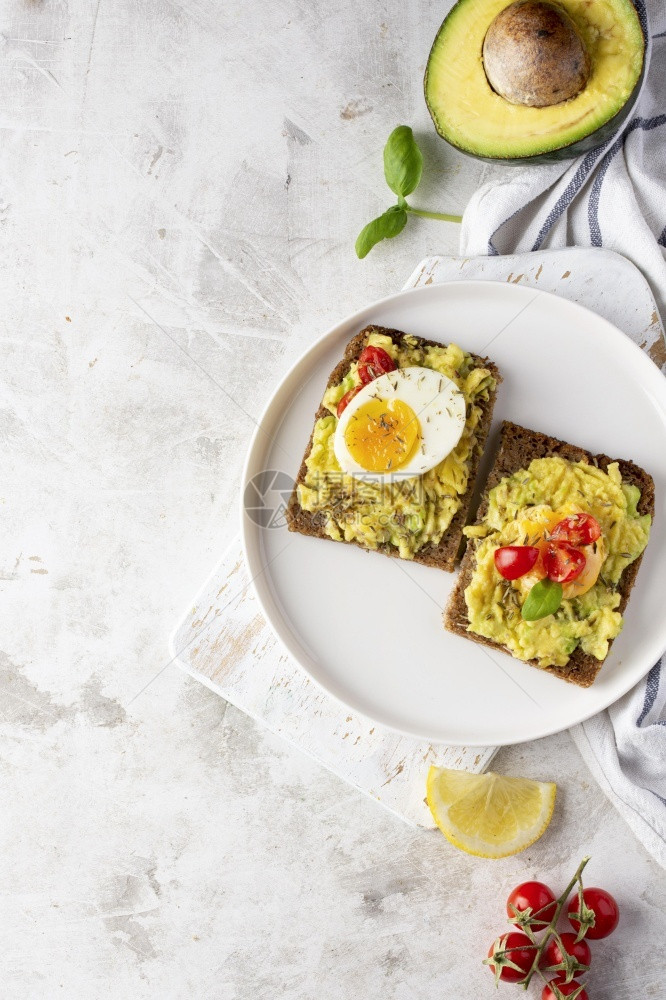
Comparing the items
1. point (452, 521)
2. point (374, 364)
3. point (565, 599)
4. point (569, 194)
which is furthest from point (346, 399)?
point (569, 194)

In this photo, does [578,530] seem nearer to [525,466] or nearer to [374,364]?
[525,466]

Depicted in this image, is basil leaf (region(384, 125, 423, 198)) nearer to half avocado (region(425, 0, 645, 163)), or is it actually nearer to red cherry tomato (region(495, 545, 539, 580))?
half avocado (region(425, 0, 645, 163))

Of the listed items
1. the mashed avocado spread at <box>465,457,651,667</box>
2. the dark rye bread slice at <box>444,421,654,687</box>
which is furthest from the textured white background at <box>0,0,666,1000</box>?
the mashed avocado spread at <box>465,457,651,667</box>

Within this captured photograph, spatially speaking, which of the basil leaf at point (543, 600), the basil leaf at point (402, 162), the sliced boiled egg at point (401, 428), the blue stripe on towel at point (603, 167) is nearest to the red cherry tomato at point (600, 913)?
the basil leaf at point (543, 600)

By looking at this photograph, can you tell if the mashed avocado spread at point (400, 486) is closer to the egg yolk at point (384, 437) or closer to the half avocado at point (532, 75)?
the egg yolk at point (384, 437)

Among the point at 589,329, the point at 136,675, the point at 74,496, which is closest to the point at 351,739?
the point at 136,675
